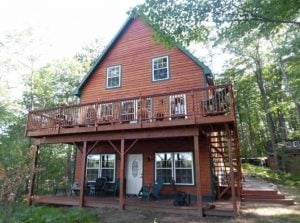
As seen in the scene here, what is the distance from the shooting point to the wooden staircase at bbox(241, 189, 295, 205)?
35.8 feet

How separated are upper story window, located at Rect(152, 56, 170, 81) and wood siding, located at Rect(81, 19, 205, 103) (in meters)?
0.19

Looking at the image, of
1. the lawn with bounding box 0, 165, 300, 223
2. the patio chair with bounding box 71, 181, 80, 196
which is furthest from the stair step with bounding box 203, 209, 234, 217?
the patio chair with bounding box 71, 181, 80, 196

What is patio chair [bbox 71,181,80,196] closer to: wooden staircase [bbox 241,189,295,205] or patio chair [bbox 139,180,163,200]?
patio chair [bbox 139,180,163,200]

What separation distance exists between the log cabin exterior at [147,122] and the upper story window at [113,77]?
61 millimetres

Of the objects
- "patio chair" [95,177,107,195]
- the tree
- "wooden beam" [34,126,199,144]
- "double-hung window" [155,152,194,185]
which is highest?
the tree

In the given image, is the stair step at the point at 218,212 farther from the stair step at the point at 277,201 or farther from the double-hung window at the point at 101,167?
the double-hung window at the point at 101,167

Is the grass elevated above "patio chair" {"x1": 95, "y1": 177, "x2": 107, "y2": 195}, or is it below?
below

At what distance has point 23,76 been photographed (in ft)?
69.2

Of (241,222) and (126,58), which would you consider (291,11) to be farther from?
(126,58)

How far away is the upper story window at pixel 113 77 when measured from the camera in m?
15.1

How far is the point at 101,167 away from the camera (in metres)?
14.4

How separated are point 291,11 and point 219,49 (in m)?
19.6

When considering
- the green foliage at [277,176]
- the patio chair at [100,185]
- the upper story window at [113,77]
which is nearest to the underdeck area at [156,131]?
the patio chair at [100,185]

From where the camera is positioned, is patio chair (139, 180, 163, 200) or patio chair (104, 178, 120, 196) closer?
patio chair (139, 180, 163, 200)
